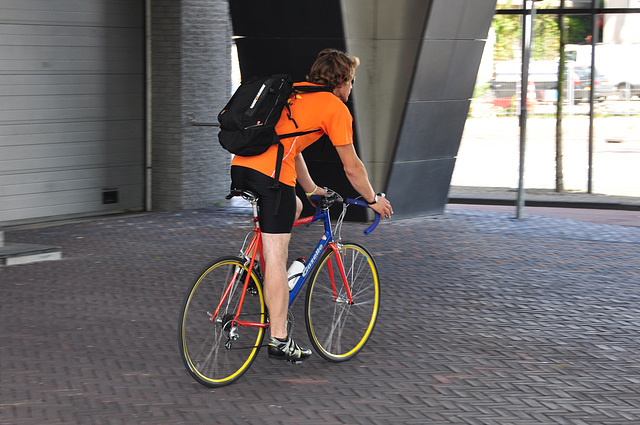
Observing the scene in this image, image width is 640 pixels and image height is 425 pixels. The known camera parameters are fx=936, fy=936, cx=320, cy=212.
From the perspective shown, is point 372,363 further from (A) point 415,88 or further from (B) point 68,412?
(A) point 415,88

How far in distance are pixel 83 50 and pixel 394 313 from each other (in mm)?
6418

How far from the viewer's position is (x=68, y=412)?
4625mm

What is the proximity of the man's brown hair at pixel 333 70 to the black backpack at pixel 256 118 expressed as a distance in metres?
0.22

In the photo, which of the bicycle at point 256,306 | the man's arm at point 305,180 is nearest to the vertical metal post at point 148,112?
the bicycle at point 256,306

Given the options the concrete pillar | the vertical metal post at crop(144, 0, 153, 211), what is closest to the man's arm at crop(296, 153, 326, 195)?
the concrete pillar

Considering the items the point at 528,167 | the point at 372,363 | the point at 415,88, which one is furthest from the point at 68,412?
the point at 528,167

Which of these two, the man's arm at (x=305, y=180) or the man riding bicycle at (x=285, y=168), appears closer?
the man riding bicycle at (x=285, y=168)

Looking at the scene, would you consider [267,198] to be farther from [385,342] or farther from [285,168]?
[385,342]

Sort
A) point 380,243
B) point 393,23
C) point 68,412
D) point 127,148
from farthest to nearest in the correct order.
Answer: point 127,148
point 393,23
point 380,243
point 68,412

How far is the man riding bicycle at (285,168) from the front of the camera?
5086mm

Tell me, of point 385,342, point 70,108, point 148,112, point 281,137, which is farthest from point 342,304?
point 148,112

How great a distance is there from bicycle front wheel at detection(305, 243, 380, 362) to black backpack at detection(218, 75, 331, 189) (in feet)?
2.61

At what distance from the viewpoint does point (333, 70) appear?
17.0ft

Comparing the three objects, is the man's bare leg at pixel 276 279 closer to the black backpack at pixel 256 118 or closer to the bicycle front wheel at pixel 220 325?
the bicycle front wheel at pixel 220 325
